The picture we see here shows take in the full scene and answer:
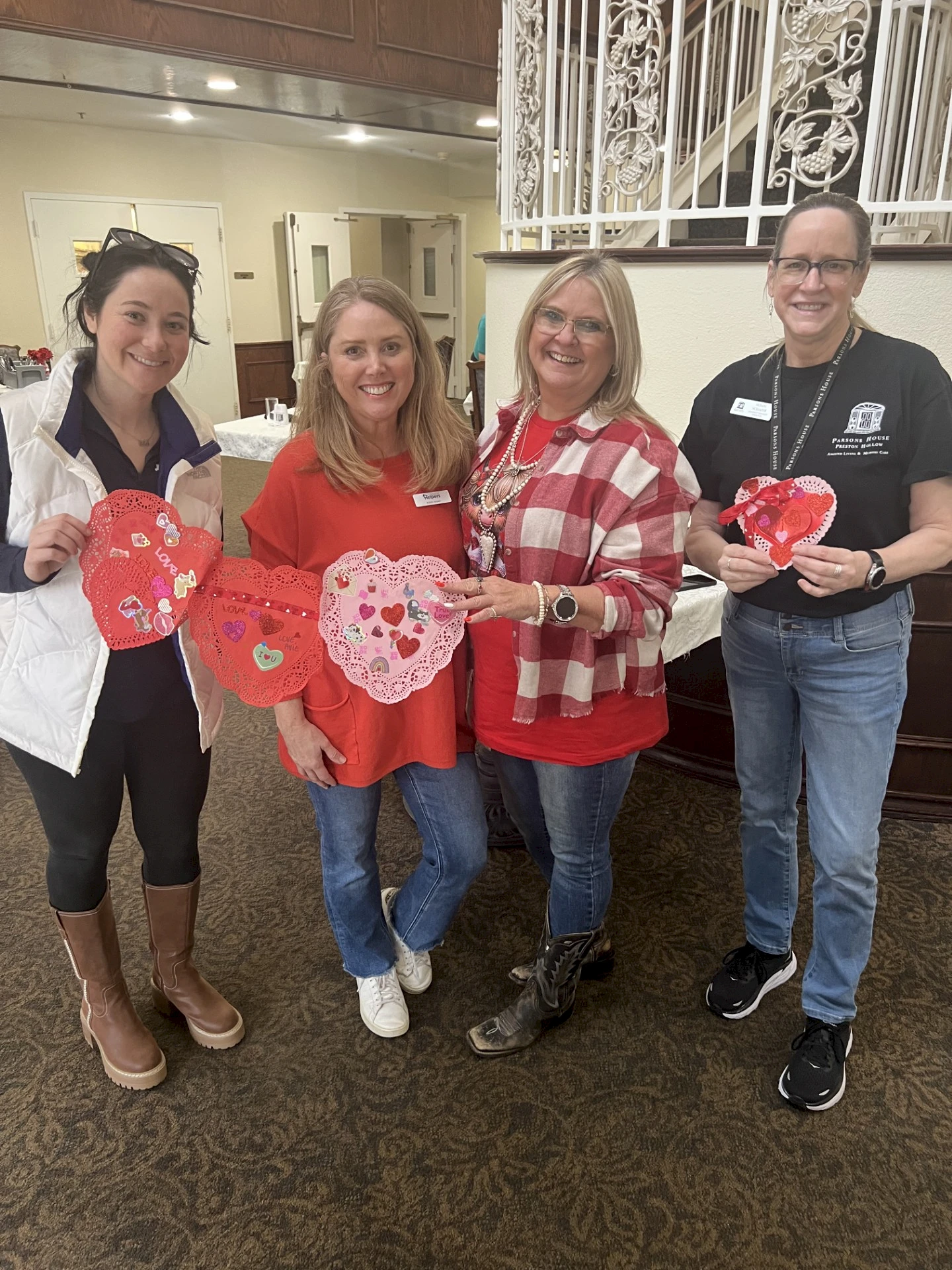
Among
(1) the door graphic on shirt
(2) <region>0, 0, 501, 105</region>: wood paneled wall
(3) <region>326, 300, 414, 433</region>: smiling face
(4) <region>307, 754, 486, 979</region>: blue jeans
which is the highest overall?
(2) <region>0, 0, 501, 105</region>: wood paneled wall

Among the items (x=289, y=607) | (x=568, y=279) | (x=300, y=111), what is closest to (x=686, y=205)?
(x=300, y=111)

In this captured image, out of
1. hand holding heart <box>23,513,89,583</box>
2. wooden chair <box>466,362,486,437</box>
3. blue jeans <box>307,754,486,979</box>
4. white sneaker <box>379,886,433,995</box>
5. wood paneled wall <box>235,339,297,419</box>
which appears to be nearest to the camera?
hand holding heart <box>23,513,89,583</box>

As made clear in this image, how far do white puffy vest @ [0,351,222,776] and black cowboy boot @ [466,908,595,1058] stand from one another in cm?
96

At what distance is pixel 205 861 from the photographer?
271cm

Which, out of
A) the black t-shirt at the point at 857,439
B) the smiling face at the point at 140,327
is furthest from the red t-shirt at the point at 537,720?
the smiling face at the point at 140,327

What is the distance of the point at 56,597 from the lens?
149 centimetres

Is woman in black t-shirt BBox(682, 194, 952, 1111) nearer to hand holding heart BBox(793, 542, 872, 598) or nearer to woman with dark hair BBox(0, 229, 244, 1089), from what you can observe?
hand holding heart BBox(793, 542, 872, 598)

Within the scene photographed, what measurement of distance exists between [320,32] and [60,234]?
15.5 feet

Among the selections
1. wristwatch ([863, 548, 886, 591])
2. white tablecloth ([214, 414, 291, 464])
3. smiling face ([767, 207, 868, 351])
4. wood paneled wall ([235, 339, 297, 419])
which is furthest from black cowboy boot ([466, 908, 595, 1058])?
wood paneled wall ([235, 339, 297, 419])

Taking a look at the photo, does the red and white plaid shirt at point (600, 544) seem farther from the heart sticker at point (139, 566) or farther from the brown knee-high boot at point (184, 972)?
the brown knee-high boot at point (184, 972)

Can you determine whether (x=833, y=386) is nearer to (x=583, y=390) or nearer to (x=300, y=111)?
(x=583, y=390)

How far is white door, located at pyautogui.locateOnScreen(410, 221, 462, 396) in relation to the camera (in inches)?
487

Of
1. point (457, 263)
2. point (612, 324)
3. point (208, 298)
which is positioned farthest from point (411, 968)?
point (457, 263)

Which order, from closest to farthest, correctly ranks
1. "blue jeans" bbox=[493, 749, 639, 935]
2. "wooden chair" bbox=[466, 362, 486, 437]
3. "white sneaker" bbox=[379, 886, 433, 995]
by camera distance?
1. "blue jeans" bbox=[493, 749, 639, 935]
2. "white sneaker" bbox=[379, 886, 433, 995]
3. "wooden chair" bbox=[466, 362, 486, 437]
